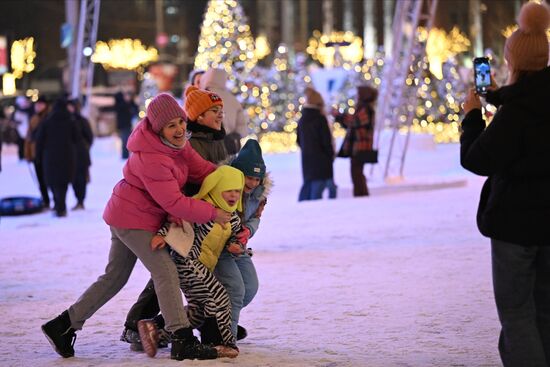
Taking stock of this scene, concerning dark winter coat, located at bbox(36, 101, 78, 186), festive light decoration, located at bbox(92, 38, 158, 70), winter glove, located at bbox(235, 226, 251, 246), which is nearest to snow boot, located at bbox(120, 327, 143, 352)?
winter glove, located at bbox(235, 226, 251, 246)

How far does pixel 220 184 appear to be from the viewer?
21.8ft

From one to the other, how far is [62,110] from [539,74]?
38.4 feet

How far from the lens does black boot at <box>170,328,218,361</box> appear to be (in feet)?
21.8

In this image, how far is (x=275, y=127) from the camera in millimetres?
31922

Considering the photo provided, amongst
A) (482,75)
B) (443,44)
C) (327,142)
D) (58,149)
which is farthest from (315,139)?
(443,44)

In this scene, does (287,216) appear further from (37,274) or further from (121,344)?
(121,344)

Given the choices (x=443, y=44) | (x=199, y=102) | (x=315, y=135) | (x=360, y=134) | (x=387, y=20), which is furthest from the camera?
(x=387, y=20)

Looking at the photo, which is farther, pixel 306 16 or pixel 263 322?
pixel 306 16

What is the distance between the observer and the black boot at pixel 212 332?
22.1 feet

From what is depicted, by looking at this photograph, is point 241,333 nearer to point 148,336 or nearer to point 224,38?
point 148,336

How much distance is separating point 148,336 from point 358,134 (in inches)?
415

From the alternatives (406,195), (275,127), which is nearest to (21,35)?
(275,127)

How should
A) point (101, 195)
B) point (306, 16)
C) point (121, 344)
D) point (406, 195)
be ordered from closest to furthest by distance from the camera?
point (121, 344)
point (406, 195)
point (101, 195)
point (306, 16)

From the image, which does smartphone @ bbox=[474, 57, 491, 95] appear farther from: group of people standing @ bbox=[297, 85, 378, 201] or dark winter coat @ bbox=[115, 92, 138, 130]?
dark winter coat @ bbox=[115, 92, 138, 130]
